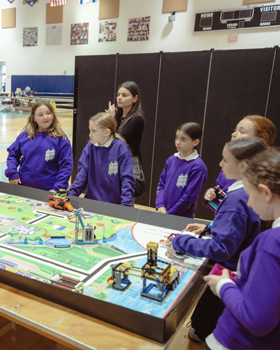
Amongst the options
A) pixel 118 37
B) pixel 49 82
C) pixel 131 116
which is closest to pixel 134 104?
pixel 131 116

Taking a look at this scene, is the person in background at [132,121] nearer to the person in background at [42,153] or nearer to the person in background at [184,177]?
the person in background at [184,177]

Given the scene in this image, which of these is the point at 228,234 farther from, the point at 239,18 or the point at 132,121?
the point at 239,18

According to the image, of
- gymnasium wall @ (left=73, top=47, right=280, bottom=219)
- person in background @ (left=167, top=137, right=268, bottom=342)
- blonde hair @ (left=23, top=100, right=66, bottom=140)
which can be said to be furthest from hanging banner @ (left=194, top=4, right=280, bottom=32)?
person in background @ (left=167, top=137, right=268, bottom=342)

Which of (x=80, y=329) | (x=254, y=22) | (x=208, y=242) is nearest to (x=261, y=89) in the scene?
(x=208, y=242)

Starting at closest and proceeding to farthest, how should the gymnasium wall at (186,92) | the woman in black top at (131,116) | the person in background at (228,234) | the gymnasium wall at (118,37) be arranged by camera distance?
the person in background at (228,234)
the woman in black top at (131,116)
the gymnasium wall at (186,92)
the gymnasium wall at (118,37)

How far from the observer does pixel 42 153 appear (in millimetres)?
2459

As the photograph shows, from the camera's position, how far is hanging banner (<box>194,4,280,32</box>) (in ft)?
25.8

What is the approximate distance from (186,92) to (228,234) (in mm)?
3018

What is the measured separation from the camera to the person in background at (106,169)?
224 cm

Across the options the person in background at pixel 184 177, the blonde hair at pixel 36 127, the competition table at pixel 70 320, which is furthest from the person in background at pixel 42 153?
the competition table at pixel 70 320

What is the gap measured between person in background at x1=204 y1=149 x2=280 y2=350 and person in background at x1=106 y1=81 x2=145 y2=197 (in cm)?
170

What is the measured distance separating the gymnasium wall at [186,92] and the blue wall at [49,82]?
9544mm

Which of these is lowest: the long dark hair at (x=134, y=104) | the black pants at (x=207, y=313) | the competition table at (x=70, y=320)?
the black pants at (x=207, y=313)

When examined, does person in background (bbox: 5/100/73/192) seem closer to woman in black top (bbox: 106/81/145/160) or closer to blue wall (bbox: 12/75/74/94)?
woman in black top (bbox: 106/81/145/160)
